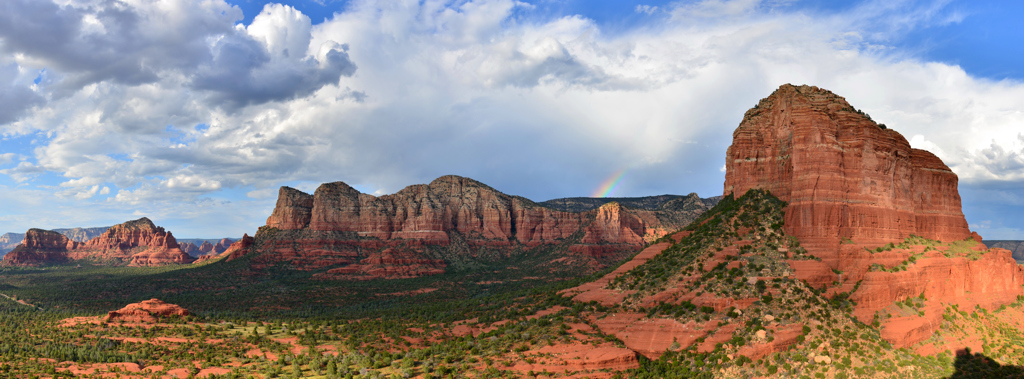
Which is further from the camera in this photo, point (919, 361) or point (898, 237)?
point (898, 237)

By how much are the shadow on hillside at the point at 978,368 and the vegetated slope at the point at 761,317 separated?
0.71 metres

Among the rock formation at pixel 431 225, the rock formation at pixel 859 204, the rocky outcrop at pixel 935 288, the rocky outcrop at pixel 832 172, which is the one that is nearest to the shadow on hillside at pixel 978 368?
the rocky outcrop at pixel 935 288

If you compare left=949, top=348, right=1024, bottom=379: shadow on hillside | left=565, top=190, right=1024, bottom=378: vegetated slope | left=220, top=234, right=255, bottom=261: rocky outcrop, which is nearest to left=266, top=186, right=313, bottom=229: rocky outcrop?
left=220, top=234, right=255, bottom=261: rocky outcrop

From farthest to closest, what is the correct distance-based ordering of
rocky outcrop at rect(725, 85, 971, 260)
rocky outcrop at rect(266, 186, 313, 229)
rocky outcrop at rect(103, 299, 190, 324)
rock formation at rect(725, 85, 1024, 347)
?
rocky outcrop at rect(266, 186, 313, 229) → rocky outcrop at rect(103, 299, 190, 324) → rocky outcrop at rect(725, 85, 971, 260) → rock formation at rect(725, 85, 1024, 347)

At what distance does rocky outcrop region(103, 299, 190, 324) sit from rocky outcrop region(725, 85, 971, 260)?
75.7m

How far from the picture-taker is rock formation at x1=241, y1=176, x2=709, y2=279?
16325 centimetres

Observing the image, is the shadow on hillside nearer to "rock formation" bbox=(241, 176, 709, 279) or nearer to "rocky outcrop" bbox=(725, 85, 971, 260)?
"rocky outcrop" bbox=(725, 85, 971, 260)

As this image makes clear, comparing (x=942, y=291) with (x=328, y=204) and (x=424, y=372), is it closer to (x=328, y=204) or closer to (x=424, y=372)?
(x=424, y=372)

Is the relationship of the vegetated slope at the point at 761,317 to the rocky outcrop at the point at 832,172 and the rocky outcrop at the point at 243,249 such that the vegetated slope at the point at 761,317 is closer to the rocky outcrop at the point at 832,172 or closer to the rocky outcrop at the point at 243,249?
the rocky outcrop at the point at 832,172

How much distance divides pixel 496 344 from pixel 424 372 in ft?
25.4

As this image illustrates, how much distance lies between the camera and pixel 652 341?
47500mm

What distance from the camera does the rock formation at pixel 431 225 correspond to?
163 meters

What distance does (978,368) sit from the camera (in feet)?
156

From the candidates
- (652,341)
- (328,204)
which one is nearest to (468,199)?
(328,204)
